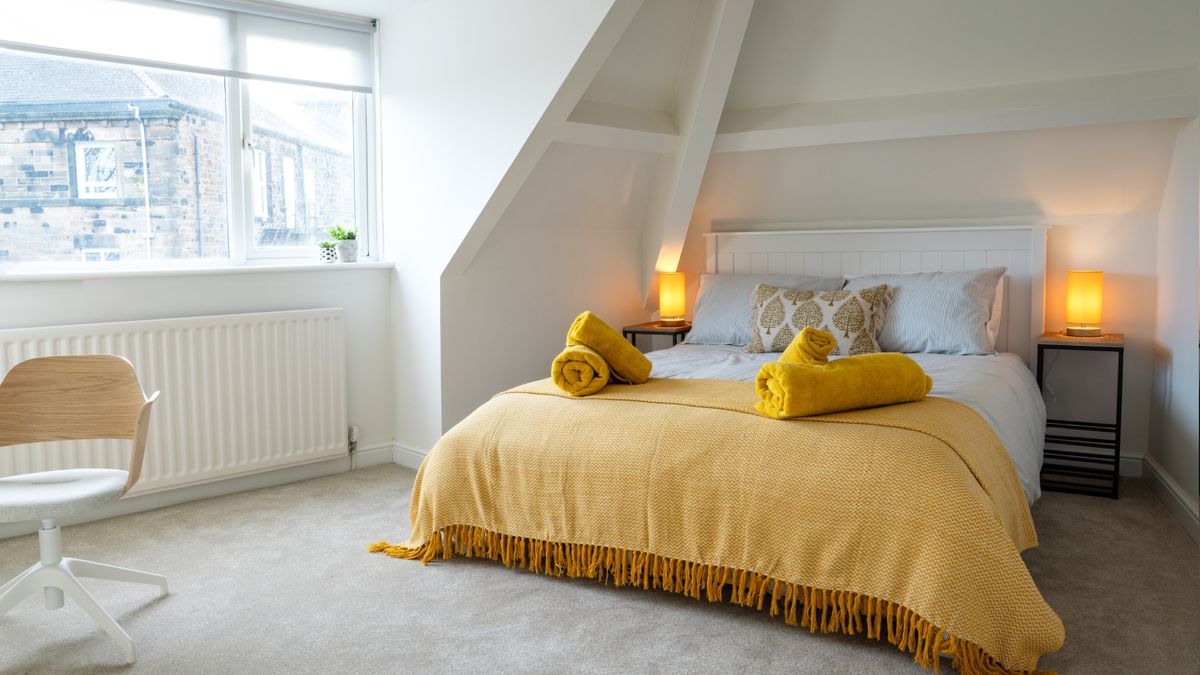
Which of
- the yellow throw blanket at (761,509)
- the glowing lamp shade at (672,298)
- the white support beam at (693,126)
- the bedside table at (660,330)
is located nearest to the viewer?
the yellow throw blanket at (761,509)

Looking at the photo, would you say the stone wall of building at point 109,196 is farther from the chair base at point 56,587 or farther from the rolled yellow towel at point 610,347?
the rolled yellow towel at point 610,347

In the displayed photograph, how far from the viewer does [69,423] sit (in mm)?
2811

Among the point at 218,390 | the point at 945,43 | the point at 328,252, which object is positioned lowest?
the point at 218,390

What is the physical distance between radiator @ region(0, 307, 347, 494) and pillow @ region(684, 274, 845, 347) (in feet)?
5.42

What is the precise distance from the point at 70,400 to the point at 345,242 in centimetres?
160

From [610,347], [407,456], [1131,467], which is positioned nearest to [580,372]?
[610,347]

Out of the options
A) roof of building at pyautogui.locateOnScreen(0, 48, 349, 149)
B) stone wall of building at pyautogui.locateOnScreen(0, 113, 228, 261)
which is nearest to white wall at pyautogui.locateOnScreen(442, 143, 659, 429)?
roof of building at pyautogui.locateOnScreen(0, 48, 349, 149)

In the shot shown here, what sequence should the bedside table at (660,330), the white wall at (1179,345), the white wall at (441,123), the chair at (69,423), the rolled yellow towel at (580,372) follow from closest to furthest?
the chair at (69,423) → the rolled yellow towel at (580,372) → the white wall at (1179,345) → the white wall at (441,123) → the bedside table at (660,330)

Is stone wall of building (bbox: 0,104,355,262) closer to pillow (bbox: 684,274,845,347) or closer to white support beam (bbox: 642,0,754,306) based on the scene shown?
white support beam (bbox: 642,0,754,306)

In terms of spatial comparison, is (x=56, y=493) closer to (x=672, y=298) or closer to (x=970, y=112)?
(x=672, y=298)


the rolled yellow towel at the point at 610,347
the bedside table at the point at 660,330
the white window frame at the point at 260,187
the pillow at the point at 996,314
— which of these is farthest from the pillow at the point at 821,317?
the white window frame at the point at 260,187

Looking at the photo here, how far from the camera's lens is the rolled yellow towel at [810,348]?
9.29 feet

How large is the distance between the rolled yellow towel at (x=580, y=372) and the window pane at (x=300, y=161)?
1.75 m

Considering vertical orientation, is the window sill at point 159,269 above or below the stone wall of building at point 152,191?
below
